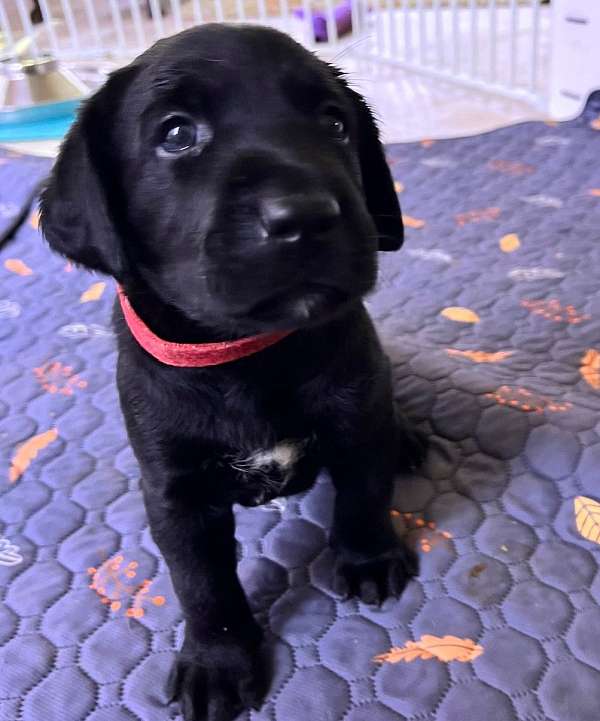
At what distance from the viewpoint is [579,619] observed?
2.50 feet

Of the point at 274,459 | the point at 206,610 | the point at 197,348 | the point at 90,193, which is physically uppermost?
the point at 90,193

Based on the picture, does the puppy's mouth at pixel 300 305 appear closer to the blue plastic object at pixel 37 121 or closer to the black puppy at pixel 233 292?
the black puppy at pixel 233 292

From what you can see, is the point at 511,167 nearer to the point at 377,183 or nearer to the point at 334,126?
the point at 377,183

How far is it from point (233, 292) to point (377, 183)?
28 cm

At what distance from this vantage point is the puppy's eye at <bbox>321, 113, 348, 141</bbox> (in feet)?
2.16

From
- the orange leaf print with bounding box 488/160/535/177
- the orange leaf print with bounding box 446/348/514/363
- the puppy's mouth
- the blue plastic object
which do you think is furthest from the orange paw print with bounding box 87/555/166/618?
the blue plastic object

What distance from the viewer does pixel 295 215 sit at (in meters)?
0.52

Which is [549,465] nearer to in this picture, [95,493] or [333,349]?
[333,349]

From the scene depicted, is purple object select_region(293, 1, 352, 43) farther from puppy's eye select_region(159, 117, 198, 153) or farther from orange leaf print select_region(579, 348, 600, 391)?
puppy's eye select_region(159, 117, 198, 153)

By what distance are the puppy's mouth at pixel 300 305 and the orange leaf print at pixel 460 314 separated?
0.72 metres

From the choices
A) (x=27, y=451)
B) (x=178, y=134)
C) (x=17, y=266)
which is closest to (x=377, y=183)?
(x=178, y=134)

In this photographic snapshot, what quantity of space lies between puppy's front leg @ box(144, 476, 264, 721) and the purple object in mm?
2599

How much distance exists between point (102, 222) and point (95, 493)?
0.46 m

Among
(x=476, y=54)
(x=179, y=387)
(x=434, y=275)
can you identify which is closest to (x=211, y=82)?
(x=179, y=387)
